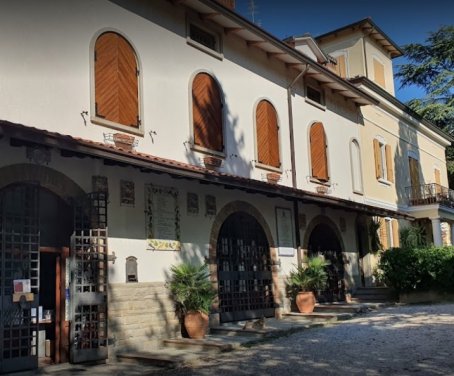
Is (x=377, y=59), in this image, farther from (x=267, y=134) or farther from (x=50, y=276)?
(x=50, y=276)

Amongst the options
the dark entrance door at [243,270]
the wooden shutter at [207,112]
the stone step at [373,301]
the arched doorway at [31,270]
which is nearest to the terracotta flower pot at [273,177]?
the dark entrance door at [243,270]

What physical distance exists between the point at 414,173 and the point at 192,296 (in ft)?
55.3

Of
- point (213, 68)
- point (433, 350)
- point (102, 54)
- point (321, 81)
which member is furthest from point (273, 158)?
point (433, 350)

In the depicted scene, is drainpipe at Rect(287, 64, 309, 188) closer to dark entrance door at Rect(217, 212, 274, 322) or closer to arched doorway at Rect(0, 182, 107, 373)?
dark entrance door at Rect(217, 212, 274, 322)

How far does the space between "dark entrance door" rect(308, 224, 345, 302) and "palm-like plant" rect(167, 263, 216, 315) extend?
6059 mm

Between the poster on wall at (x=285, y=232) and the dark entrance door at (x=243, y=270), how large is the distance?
1.94 feet

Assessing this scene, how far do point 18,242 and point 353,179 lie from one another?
1255 centimetres

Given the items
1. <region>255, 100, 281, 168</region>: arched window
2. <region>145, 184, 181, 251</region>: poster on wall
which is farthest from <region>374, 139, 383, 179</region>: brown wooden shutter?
<region>145, 184, 181, 251</region>: poster on wall

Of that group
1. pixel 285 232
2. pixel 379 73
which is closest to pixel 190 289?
pixel 285 232

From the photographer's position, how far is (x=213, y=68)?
12766mm

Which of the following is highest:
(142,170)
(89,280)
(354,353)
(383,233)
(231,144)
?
(231,144)

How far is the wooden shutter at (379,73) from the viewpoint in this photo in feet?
75.0

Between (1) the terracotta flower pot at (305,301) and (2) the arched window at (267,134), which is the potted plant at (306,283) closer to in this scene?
(1) the terracotta flower pot at (305,301)

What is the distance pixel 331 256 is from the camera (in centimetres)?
1661
